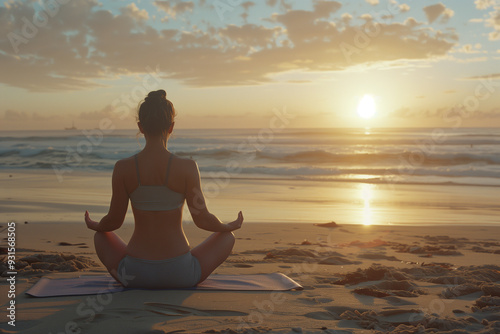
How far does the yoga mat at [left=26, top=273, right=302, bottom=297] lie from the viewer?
377 centimetres

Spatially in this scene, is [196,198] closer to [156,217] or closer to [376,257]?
[156,217]

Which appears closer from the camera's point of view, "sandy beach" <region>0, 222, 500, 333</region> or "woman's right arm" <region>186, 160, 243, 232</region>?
"sandy beach" <region>0, 222, 500, 333</region>

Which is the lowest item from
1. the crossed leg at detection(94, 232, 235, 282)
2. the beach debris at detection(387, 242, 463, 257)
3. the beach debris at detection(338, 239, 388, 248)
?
the beach debris at detection(338, 239, 388, 248)

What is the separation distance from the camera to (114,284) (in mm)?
3971

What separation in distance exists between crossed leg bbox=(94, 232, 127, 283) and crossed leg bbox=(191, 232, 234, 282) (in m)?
0.57

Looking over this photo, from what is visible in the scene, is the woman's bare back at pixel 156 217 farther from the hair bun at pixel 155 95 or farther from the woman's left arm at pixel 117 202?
the hair bun at pixel 155 95

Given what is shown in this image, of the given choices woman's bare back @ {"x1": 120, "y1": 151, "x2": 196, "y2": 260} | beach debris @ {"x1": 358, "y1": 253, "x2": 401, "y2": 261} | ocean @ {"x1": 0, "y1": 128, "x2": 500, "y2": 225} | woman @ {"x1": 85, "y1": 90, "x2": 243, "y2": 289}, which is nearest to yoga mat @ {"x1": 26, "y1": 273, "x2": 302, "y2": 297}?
woman @ {"x1": 85, "y1": 90, "x2": 243, "y2": 289}

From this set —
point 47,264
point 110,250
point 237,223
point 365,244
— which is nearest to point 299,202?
point 365,244

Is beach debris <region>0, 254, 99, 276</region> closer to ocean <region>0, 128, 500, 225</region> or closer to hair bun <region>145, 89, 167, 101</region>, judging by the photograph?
ocean <region>0, 128, 500, 225</region>

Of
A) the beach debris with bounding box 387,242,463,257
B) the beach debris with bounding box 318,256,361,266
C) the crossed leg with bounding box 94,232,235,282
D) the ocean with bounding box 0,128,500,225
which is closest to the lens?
the crossed leg with bounding box 94,232,235,282

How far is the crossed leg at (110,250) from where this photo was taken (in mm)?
3869

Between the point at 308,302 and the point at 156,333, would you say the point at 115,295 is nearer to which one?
the point at 156,333

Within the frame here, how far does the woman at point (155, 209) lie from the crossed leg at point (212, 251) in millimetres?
81

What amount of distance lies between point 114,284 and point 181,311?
89 centimetres
